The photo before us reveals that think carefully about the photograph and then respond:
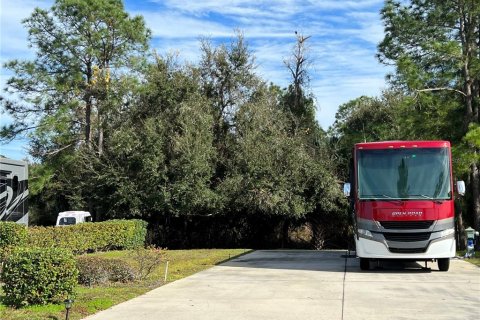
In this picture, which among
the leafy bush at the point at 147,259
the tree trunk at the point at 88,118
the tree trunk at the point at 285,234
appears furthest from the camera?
the tree trunk at the point at 285,234

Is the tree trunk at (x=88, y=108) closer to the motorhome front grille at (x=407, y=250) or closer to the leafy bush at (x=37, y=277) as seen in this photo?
the motorhome front grille at (x=407, y=250)

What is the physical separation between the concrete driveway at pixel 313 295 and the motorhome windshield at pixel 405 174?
2.03 metres

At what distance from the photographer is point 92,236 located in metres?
21.0

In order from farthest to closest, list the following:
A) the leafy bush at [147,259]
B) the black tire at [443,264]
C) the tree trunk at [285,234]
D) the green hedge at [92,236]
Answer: the tree trunk at [285,234]
the green hedge at [92,236]
the black tire at [443,264]
the leafy bush at [147,259]

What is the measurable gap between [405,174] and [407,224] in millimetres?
1285

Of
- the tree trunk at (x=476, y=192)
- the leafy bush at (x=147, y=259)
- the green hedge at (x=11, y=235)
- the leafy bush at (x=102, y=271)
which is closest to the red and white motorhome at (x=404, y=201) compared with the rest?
the leafy bush at (x=147, y=259)

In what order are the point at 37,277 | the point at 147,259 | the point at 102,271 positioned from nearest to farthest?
the point at 37,277 → the point at 102,271 → the point at 147,259

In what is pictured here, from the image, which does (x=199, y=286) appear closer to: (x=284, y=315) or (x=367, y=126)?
(x=284, y=315)

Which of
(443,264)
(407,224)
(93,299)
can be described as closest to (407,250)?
(407,224)

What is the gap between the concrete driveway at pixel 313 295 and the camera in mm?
8188

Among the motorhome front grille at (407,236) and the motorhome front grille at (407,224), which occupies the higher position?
the motorhome front grille at (407,224)

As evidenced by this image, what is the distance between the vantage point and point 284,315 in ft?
26.6

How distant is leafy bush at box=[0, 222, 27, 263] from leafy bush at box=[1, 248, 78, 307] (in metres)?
5.10

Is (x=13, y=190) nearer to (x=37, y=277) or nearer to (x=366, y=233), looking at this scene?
(x=37, y=277)
